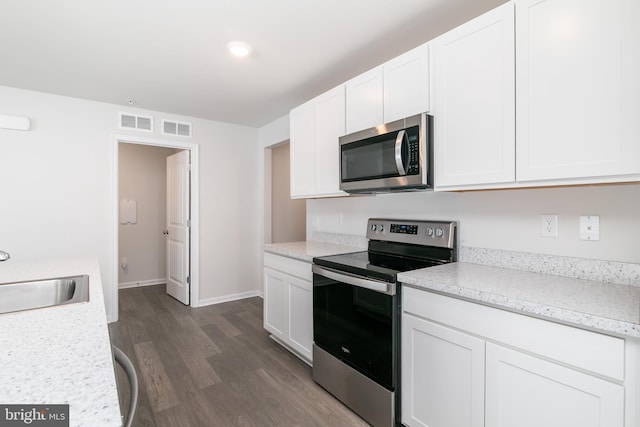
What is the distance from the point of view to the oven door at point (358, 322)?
1.68 metres

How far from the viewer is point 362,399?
1.86 meters

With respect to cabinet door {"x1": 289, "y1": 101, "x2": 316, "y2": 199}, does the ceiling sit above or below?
above

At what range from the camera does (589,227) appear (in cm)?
152

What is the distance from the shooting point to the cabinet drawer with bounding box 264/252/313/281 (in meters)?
2.41

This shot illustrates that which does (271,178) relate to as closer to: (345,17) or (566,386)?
(345,17)

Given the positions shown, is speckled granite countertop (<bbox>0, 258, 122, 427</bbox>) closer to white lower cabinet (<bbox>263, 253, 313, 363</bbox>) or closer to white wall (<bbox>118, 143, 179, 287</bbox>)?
white lower cabinet (<bbox>263, 253, 313, 363</bbox>)

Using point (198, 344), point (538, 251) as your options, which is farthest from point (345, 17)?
point (198, 344)

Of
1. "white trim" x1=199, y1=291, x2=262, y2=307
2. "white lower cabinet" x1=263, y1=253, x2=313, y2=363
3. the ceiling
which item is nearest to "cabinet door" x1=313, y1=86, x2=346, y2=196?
the ceiling

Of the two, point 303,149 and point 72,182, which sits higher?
point 303,149

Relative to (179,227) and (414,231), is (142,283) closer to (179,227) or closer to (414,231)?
(179,227)

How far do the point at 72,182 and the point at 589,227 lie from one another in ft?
13.7

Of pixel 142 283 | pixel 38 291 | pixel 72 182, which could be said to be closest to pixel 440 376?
pixel 38 291

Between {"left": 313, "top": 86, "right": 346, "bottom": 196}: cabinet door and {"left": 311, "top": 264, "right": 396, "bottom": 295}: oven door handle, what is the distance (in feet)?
2.16

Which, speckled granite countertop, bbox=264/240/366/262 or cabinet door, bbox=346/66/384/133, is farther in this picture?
speckled granite countertop, bbox=264/240/366/262
